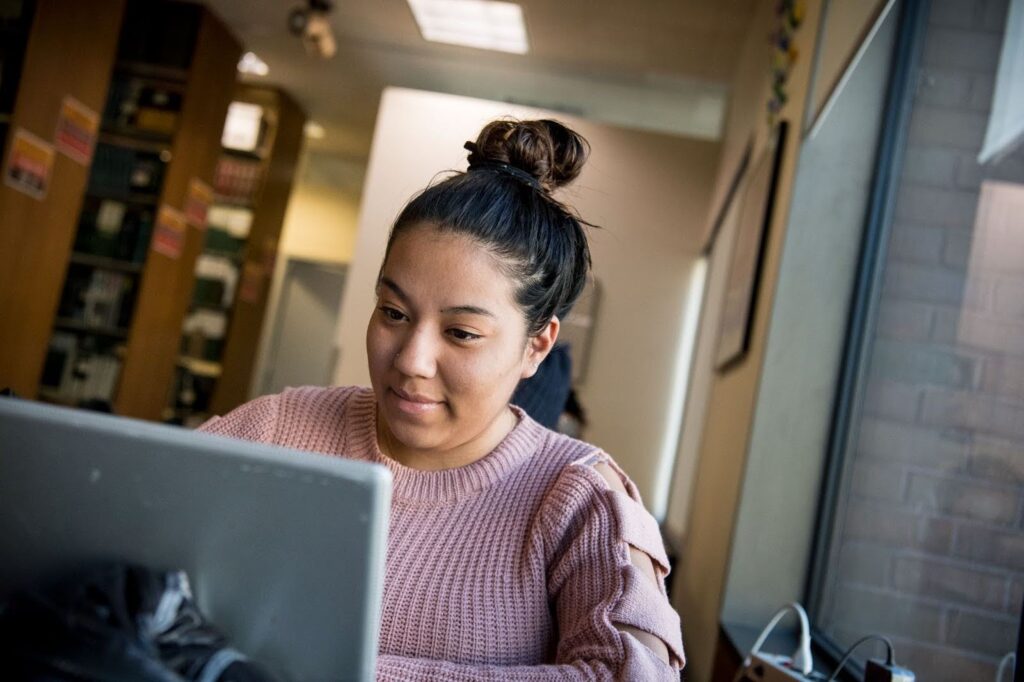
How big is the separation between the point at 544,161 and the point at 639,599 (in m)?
0.57

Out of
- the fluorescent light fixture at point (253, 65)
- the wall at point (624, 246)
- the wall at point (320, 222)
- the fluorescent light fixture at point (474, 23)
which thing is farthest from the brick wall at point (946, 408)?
the wall at point (320, 222)

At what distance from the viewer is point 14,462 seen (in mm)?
608

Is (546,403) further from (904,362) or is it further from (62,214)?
(62,214)

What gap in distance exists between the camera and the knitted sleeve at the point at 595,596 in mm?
910

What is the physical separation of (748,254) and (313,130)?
6384mm

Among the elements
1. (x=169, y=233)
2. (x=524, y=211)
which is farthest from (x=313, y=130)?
(x=524, y=211)

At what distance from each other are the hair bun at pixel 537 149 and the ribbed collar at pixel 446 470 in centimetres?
32

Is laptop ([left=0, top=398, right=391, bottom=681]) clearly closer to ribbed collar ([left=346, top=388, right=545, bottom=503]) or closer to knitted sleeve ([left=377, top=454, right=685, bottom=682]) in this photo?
knitted sleeve ([left=377, top=454, right=685, bottom=682])

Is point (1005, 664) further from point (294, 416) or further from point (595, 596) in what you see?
point (294, 416)

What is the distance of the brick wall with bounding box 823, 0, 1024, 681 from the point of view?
1480 mm

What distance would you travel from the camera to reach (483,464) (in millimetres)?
1142

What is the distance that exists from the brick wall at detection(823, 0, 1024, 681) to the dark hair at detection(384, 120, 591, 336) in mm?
722

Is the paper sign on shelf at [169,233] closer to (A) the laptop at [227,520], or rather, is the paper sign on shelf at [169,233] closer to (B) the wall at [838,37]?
(B) the wall at [838,37]

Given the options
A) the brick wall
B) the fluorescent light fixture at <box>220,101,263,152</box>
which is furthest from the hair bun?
the fluorescent light fixture at <box>220,101,263,152</box>
